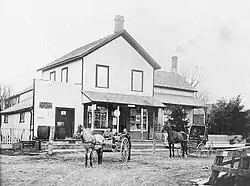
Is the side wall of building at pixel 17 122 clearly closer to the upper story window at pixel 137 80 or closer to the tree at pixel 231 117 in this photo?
the upper story window at pixel 137 80

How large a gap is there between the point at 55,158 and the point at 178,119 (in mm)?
3862

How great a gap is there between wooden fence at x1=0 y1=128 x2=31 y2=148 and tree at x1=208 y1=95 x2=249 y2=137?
150 inches

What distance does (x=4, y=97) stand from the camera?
12.6ft

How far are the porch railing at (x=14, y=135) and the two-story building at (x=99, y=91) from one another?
0.65 metres

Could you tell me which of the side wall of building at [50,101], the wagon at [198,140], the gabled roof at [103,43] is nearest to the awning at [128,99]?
the wagon at [198,140]

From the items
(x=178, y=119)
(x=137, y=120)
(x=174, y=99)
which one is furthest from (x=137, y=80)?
(x=178, y=119)

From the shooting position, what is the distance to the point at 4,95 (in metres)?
3.72

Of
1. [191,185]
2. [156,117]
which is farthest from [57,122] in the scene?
[156,117]

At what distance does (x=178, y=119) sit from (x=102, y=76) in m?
2.12

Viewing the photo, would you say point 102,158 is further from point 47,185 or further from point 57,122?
point 47,185

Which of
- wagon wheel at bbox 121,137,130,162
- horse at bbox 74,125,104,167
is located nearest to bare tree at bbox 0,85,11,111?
horse at bbox 74,125,104,167

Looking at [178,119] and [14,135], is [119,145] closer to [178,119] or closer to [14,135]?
[14,135]

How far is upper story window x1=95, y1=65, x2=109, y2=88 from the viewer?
10166 mm

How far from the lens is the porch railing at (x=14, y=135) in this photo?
7835mm
